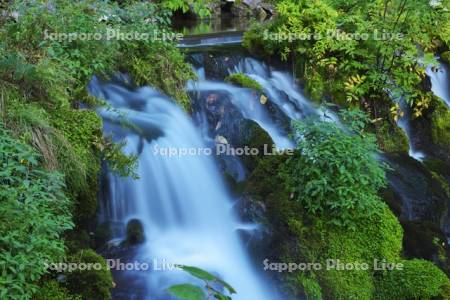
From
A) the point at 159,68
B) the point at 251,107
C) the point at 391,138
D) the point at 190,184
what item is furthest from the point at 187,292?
the point at 391,138

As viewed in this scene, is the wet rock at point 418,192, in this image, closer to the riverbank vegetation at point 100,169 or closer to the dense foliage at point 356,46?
the riverbank vegetation at point 100,169

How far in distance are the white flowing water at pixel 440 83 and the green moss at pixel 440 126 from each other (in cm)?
95

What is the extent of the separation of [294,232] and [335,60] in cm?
373

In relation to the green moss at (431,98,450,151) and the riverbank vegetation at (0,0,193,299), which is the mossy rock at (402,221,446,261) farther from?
the green moss at (431,98,450,151)

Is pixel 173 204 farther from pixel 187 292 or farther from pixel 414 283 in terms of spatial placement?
pixel 187 292

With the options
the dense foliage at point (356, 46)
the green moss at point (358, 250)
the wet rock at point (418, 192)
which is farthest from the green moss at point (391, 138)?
the green moss at point (358, 250)

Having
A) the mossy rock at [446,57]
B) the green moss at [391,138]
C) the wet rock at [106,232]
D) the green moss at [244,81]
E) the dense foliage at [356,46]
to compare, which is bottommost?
the wet rock at [106,232]

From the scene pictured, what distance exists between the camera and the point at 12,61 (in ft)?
14.3

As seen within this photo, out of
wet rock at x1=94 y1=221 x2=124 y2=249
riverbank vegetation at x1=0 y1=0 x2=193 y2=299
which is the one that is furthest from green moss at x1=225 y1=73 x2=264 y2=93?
wet rock at x1=94 y1=221 x2=124 y2=249

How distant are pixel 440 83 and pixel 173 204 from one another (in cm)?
610

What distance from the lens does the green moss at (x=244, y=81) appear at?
22.5 feet

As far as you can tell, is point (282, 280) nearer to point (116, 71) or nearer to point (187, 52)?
point (116, 71)

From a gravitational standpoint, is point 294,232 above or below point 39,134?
below

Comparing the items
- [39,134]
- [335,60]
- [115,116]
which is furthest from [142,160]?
[335,60]
